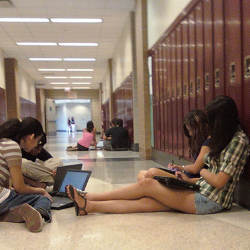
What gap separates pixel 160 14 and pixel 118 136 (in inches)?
188

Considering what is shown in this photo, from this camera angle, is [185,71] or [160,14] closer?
[185,71]

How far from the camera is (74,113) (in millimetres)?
40000

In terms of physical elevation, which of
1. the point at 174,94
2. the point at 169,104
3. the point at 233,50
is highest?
the point at 233,50

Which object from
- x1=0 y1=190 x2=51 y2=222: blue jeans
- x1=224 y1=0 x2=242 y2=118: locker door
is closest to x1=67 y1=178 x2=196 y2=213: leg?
x1=0 y1=190 x2=51 y2=222: blue jeans

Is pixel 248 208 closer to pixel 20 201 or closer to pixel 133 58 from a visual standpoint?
pixel 20 201

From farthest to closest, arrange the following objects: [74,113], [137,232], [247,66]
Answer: [74,113]
[247,66]
[137,232]

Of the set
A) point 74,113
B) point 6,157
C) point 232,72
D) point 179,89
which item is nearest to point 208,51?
point 232,72

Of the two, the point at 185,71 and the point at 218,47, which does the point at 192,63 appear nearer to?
the point at 185,71

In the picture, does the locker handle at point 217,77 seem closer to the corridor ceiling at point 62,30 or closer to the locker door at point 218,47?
the locker door at point 218,47

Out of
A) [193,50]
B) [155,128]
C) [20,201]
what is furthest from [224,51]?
[155,128]

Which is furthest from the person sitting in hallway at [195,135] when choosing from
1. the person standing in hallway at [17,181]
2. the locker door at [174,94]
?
the locker door at [174,94]

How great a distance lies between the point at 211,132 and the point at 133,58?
7045mm

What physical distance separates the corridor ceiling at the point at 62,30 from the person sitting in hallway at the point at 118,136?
3196 millimetres

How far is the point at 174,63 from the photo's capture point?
18.6 ft
